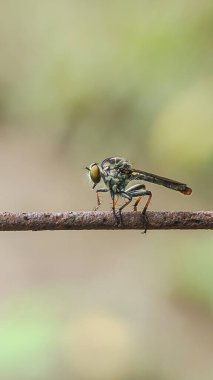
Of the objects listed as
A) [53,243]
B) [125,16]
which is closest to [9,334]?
[53,243]

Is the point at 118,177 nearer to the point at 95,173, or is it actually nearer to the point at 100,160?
the point at 95,173

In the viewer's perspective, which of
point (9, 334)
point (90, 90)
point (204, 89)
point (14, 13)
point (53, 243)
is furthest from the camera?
point (14, 13)

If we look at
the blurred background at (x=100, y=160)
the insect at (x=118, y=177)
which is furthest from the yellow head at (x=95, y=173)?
the blurred background at (x=100, y=160)

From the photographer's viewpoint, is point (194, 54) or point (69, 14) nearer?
point (194, 54)

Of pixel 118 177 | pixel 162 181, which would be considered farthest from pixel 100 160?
pixel 162 181

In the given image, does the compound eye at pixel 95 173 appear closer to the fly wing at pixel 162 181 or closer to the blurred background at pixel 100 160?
the fly wing at pixel 162 181

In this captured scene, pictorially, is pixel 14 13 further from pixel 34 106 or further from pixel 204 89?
pixel 204 89

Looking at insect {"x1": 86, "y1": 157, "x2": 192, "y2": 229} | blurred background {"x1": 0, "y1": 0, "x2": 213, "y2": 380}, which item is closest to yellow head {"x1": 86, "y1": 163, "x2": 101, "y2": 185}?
insect {"x1": 86, "y1": 157, "x2": 192, "y2": 229}
